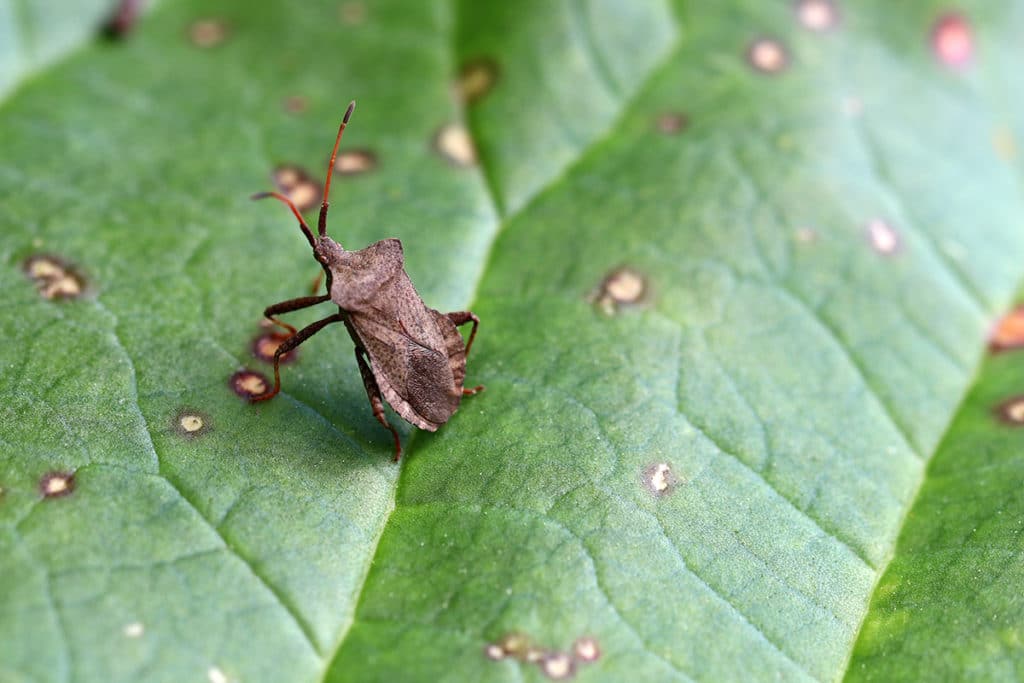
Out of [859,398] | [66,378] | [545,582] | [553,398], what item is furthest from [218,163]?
[859,398]

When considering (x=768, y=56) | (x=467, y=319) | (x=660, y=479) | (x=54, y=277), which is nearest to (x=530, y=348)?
(x=467, y=319)

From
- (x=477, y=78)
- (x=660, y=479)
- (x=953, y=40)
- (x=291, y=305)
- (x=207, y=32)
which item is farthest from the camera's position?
(x=953, y=40)

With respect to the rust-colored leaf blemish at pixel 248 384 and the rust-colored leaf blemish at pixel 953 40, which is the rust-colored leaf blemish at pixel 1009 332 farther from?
the rust-colored leaf blemish at pixel 248 384

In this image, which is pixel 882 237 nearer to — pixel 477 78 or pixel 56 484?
pixel 477 78

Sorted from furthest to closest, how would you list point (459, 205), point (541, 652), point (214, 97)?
1. point (214, 97)
2. point (459, 205)
3. point (541, 652)

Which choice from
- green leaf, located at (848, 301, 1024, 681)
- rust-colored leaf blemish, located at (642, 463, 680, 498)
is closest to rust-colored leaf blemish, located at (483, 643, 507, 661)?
rust-colored leaf blemish, located at (642, 463, 680, 498)

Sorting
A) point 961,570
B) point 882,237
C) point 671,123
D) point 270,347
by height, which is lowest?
point 270,347

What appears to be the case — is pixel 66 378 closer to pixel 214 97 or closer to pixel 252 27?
pixel 214 97
